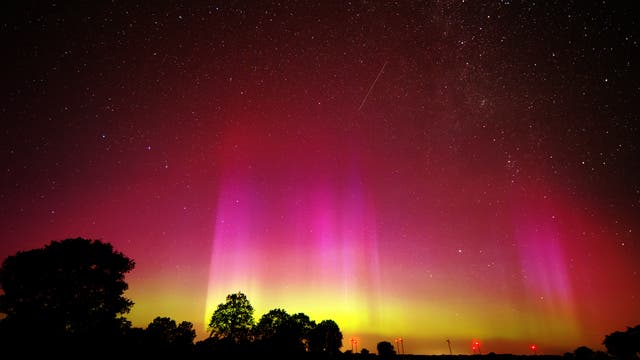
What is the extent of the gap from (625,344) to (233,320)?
177 ft

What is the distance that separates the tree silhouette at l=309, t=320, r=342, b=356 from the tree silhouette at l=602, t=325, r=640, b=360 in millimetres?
42510

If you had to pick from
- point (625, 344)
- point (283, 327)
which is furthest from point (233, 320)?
point (625, 344)

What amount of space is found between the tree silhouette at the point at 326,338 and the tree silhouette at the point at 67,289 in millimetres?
45668

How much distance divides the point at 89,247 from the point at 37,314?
615 centimetres

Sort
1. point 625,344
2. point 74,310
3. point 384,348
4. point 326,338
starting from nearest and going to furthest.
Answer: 1. point 74,310
2. point 625,344
3. point 384,348
4. point 326,338

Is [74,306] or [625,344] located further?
[625,344]

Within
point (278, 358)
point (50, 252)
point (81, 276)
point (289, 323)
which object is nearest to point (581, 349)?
point (278, 358)

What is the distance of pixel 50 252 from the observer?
29.6 meters

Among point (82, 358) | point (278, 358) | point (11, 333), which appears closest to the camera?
point (82, 358)

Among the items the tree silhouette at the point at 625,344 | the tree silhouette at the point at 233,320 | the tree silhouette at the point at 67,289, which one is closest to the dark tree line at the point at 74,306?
the tree silhouette at the point at 67,289

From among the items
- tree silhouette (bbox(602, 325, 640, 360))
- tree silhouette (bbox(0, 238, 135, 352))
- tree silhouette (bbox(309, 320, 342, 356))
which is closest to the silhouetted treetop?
tree silhouette (bbox(0, 238, 135, 352))

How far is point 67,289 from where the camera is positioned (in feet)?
92.1

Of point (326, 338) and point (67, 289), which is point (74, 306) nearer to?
point (67, 289)

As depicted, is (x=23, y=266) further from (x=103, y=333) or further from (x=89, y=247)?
(x=103, y=333)
